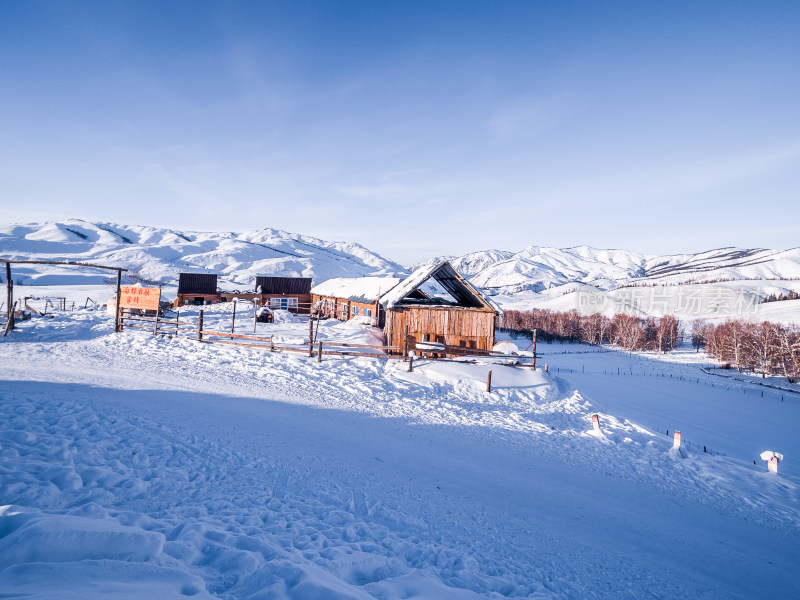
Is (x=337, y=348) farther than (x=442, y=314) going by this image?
No

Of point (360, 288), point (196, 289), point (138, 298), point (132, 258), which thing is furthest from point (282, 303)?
point (132, 258)

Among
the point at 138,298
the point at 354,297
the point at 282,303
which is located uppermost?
the point at 354,297

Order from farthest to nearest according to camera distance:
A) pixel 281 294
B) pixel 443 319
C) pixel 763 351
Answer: pixel 281 294
pixel 763 351
pixel 443 319

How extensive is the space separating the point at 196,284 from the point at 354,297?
26.1 metres

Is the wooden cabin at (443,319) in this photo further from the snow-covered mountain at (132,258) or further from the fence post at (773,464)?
the snow-covered mountain at (132,258)

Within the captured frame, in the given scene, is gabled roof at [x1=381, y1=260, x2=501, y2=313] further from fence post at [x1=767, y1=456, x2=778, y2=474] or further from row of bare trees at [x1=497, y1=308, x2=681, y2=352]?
row of bare trees at [x1=497, y1=308, x2=681, y2=352]

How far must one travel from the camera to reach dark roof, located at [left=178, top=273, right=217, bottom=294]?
46.5 meters

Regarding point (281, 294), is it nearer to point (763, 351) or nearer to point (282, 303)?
point (282, 303)

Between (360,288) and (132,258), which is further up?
(132,258)

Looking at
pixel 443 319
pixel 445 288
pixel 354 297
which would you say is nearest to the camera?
pixel 443 319

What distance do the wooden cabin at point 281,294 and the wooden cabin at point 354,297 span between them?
460 centimetres

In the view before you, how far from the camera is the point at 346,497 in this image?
6.38m

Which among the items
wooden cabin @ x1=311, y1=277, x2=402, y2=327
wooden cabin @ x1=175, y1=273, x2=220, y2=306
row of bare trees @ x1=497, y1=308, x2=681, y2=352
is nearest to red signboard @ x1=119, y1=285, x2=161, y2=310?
wooden cabin @ x1=311, y1=277, x2=402, y2=327

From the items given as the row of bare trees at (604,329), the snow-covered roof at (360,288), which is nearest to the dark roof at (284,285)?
the snow-covered roof at (360,288)
